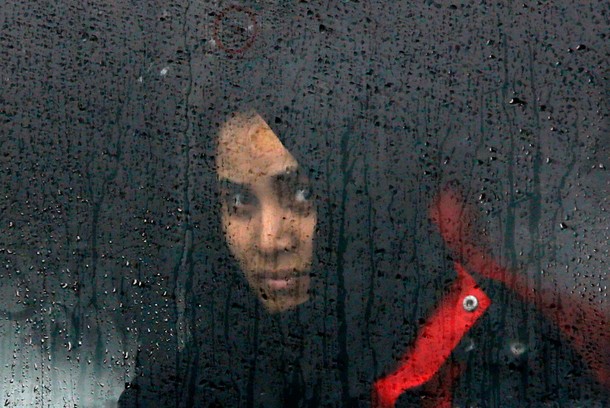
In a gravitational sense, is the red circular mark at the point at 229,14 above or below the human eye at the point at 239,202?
above

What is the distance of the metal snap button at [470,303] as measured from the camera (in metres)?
1.90

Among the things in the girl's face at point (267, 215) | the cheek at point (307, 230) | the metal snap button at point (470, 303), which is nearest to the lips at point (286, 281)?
the girl's face at point (267, 215)

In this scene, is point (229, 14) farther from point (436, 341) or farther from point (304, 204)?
point (436, 341)

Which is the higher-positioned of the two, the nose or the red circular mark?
the red circular mark

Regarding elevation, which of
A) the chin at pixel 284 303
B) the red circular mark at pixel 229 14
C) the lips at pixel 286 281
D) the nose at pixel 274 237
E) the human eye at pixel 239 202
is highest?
the red circular mark at pixel 229 14

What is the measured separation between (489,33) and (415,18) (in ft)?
0.92

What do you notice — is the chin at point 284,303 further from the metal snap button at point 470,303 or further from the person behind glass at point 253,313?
the metal snap button at point 470,303

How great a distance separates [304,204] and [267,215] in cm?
14

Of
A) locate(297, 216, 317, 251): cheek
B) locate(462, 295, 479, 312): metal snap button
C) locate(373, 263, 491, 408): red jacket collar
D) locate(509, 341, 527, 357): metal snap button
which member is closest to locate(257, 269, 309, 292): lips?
locate(297, 216, 317, 251): cheek

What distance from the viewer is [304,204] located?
75.5 inches

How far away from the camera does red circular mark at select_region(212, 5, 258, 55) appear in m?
1.95

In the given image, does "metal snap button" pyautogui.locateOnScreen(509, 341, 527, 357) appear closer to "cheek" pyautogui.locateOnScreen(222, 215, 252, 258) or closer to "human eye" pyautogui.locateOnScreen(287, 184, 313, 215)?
"human eye" pyautogui.locateOnScreen(287, 184, 313, 215)

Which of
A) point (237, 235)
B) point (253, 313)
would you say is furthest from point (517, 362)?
point (237, 235)

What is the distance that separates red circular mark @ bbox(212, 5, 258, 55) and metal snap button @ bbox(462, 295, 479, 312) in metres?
1.22
